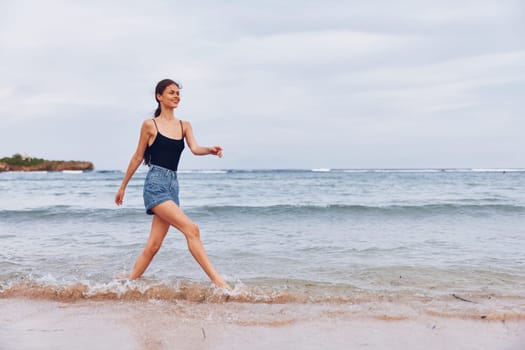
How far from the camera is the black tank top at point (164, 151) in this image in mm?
4957

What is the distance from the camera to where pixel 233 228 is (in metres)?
11.4

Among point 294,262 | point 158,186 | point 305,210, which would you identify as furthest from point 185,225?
point 305,210

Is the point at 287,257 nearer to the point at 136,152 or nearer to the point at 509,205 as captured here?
the point at 136,152

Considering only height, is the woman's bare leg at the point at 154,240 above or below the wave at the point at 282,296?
above

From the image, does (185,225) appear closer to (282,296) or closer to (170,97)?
(282,296)

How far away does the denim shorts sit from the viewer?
16.3 feet

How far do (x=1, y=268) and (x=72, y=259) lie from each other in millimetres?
1027

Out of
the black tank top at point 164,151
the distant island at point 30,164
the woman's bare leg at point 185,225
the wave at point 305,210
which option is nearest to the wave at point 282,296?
the woman's bare leg at point 185,225

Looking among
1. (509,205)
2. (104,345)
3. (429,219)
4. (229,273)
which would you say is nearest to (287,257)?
(229,273)

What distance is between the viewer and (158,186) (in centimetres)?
497

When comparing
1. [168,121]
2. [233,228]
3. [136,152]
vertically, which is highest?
[168,121]

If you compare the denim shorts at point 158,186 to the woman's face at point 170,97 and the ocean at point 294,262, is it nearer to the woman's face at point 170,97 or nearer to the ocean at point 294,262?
the woman's face at point 170,97

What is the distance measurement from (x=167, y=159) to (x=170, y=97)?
63cm

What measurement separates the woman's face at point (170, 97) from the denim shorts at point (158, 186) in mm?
649
